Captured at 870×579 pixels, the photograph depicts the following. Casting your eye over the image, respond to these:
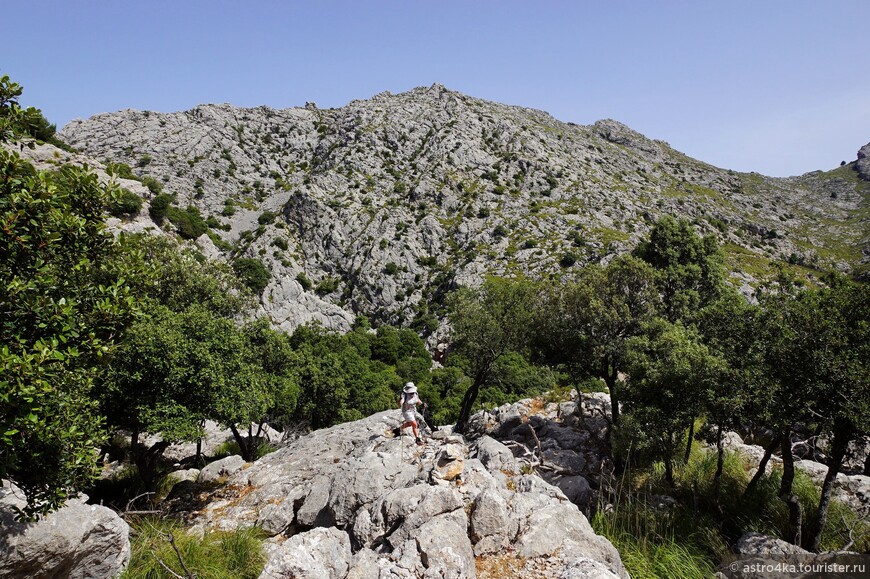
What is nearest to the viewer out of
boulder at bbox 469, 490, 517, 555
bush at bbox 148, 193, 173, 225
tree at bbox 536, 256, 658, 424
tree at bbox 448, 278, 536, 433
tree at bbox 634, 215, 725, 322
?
boulder at bbox 469, 490, 517, 555

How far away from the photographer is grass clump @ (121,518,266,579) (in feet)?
26.2

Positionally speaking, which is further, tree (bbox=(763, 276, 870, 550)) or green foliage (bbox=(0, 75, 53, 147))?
tree (bbox=(763, 276, 870, 550))

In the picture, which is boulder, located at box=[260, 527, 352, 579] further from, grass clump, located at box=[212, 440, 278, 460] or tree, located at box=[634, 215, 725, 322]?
tree, located at box=[634, 215, 725, 322]

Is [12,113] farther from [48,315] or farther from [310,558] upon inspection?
[310,558]

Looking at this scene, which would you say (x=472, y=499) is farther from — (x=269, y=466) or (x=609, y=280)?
(x=609, y=280)

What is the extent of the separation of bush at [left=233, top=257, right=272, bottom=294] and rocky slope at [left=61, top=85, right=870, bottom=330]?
1.76 meters

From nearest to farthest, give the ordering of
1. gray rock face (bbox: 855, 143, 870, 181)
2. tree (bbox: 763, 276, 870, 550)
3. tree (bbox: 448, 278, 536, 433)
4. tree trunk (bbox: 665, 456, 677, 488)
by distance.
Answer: tree (bbox: 763, 276, 870, 550) → tree trunk (bbox: 665, 456, 677, 488) → tree (bbox: 448, 278, 536, 433) → gray rock face (bbox: 855, 143, 870, 181)

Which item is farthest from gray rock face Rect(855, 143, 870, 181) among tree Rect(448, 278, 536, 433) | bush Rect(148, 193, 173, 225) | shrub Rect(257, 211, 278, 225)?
bush Rect(148, 193, 173, 225)

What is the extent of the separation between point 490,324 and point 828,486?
19289 millimetres

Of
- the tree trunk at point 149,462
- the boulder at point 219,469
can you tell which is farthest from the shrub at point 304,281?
the tree trunk at point 149,462

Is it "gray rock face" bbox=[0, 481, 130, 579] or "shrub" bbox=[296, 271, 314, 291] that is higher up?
"gray rock face" bbox=[0, 481, 130, 579]

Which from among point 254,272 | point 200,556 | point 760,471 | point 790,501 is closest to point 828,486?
point 790,501

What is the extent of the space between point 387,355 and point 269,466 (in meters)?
49.9

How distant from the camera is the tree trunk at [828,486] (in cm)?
1036
